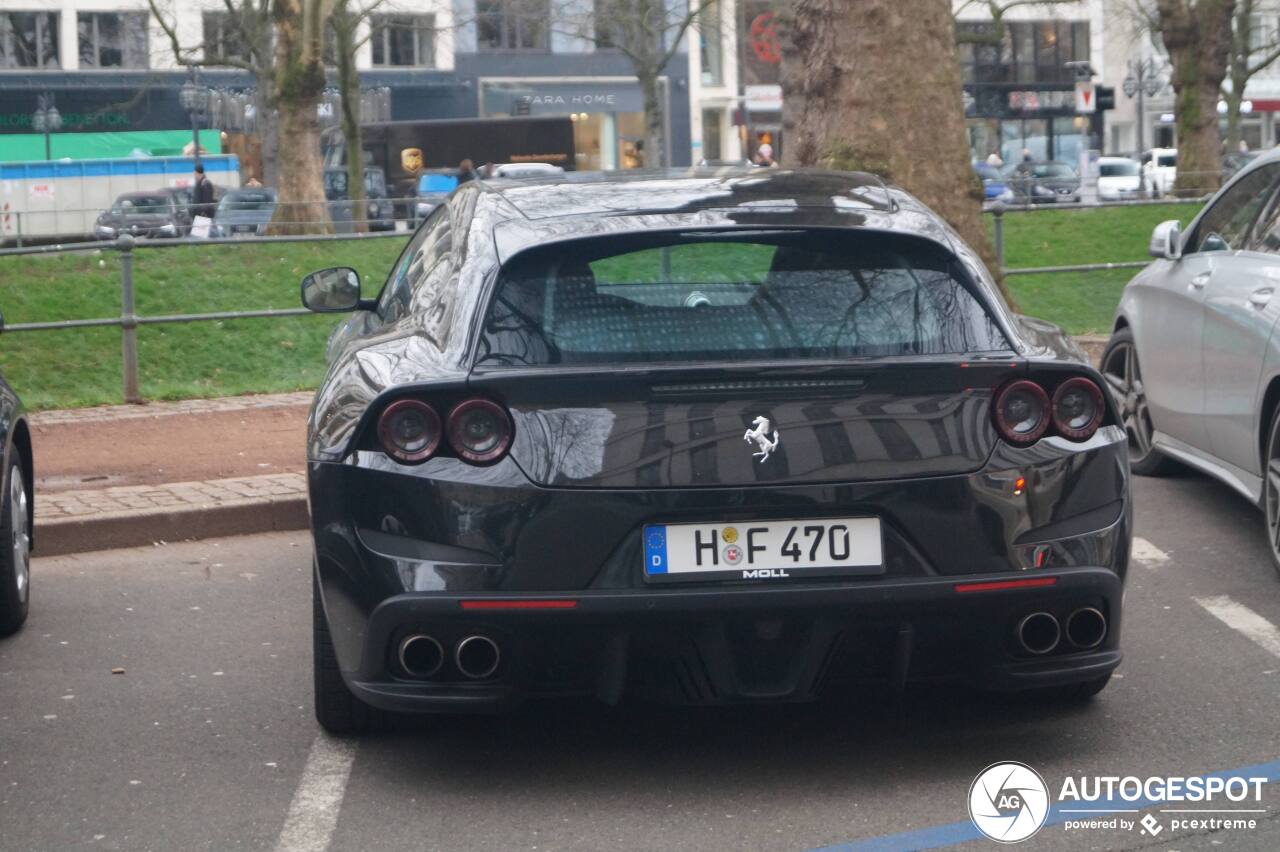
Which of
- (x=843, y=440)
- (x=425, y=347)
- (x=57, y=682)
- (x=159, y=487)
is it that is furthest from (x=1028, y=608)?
(x=159, y=487)

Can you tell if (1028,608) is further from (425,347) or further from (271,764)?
(271,764)

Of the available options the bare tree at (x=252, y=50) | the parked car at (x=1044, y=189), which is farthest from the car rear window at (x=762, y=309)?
the bare tree at (x=252, y=50)

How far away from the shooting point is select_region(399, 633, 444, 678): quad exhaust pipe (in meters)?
4.45

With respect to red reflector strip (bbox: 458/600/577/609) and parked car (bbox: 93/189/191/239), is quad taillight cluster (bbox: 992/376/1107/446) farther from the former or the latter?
parked car (bbox: 93/189/191/239)

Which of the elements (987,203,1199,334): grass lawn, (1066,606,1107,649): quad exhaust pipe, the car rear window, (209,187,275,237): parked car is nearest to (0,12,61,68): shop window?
(209,187,275,237): parked car

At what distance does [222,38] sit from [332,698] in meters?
46.4

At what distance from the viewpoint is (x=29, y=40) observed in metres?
58.1

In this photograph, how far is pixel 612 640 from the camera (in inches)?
171

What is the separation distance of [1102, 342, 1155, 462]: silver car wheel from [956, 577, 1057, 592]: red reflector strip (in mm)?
4546

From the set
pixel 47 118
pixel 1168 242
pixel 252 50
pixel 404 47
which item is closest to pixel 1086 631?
pixel 1168 242

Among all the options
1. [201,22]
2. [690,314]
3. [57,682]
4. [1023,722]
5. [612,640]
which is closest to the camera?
[612,640]

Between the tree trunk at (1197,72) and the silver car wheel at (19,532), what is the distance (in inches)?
998

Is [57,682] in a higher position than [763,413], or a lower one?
lower

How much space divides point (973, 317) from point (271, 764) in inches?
85.0
